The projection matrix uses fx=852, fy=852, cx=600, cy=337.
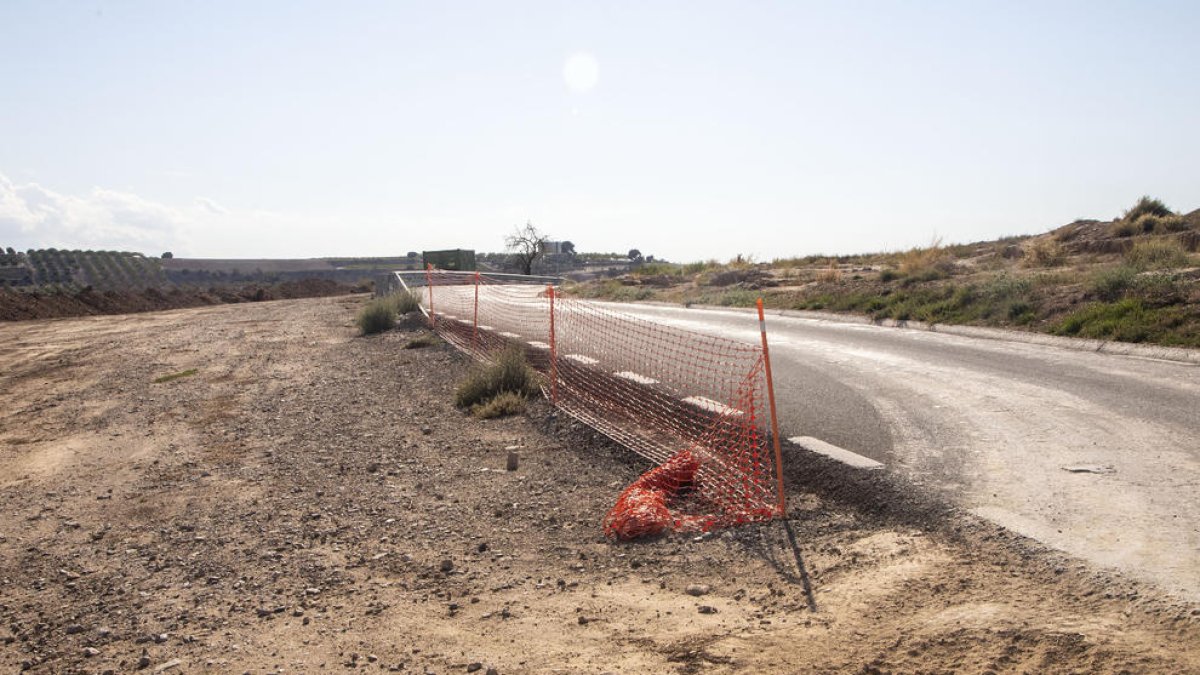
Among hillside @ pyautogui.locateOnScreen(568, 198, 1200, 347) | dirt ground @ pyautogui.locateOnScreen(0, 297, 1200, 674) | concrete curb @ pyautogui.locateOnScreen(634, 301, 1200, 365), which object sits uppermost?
hillside @ pyautogui.locateOnScreen(568, 198, 1200, 347)

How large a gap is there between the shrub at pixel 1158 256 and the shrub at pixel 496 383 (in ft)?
37.1

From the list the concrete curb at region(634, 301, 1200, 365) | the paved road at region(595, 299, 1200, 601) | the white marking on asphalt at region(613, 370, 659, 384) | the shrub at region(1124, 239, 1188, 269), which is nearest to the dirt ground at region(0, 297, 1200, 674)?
the paved road at region(595, 299, 1200, 601)

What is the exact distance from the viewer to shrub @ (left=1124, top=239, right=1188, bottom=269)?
15.1 m

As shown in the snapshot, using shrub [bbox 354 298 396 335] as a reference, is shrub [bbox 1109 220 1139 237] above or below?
above

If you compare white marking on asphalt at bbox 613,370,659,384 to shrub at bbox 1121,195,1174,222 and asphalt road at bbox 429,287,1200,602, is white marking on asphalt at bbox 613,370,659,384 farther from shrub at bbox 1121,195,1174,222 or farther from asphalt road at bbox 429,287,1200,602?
shrub at bbox 1121,195,1174,222

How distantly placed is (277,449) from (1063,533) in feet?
24.2

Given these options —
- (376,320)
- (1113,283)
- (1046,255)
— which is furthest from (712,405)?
(1046,255)

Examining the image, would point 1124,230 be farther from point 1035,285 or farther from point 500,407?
point 500,407

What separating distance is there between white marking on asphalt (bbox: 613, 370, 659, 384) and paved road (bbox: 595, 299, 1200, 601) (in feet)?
5.10

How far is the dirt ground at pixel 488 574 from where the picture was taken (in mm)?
3756

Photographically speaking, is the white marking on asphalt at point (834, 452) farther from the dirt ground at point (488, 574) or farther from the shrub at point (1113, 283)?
the shrub at point (1113, 283)

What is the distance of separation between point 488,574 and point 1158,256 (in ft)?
52.6

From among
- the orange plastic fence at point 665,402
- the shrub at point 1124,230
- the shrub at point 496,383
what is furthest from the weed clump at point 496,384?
the shrub at point 1124,230

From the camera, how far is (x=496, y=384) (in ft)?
34.8
